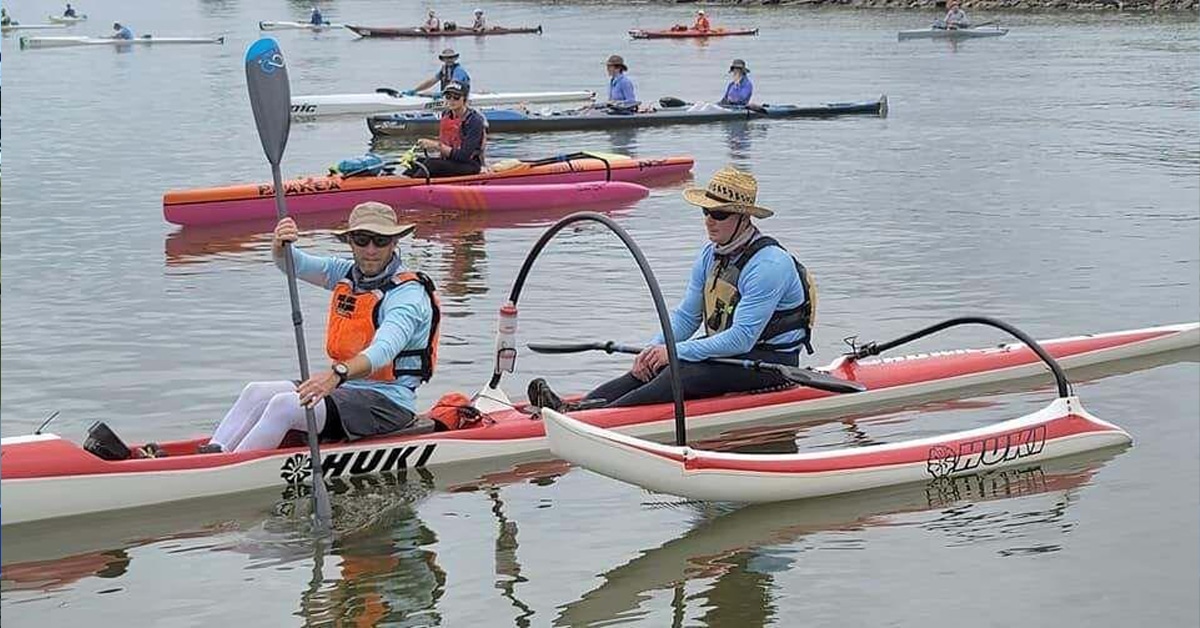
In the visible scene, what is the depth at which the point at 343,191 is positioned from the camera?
57.8ft

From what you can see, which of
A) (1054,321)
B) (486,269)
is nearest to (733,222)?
(1054,321)

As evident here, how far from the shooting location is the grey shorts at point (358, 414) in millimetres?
7828

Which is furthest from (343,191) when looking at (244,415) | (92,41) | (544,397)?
(92,41)

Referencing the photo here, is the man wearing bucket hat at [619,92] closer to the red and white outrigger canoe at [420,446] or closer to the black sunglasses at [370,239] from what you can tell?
the red and white outrigger canoe at [420,446]

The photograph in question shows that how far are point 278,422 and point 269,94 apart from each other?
166cm

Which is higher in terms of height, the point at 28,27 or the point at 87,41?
the point at 28,27

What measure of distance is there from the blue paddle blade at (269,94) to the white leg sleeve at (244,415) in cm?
113

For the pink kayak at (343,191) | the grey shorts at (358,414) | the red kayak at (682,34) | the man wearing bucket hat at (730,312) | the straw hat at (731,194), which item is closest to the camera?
the grey shorts at (358,414)

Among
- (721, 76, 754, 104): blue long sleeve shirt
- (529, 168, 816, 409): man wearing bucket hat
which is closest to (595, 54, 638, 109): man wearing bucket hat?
(721, 76, 754, 104): blue long sleeve shirt

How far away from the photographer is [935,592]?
705cm

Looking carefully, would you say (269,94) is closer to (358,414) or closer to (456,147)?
(358,414)

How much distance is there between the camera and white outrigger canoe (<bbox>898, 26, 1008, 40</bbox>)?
165 ft

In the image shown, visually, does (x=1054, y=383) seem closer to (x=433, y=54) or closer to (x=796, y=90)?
(x=796, y=90)

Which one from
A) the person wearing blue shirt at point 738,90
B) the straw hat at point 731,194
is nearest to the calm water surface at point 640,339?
the person wearing blue shirt at point 738,90
